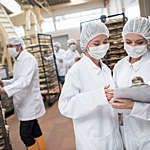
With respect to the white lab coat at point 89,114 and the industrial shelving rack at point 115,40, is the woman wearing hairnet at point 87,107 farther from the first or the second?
the industrial shelving rack at point 115,40

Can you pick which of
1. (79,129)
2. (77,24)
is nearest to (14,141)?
(79,129)

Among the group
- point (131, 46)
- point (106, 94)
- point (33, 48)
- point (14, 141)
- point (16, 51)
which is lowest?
point (14, 141)

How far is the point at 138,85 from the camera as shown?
32.4 inches

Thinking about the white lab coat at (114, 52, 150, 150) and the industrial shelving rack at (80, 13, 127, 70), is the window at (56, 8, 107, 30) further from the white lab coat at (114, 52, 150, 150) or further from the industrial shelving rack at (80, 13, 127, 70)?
the white lab coat at (114, 52, 150, 150)

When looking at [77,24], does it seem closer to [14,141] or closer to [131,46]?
[14,141]

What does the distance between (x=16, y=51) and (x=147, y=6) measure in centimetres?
201

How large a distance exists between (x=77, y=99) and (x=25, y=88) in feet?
3.95

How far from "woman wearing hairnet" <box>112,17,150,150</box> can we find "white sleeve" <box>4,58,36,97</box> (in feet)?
3.82

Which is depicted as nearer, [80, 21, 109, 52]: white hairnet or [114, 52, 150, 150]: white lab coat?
[114, 52, 150, 150]: white lab coat

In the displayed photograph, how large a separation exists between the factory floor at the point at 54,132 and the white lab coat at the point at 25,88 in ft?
2.55

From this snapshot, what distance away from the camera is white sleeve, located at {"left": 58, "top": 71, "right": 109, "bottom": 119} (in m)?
0.96

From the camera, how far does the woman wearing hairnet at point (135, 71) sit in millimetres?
1007

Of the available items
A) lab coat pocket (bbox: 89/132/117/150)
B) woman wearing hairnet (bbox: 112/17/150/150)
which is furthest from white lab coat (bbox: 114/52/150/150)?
lab coat pocket (bbox: 89/132/117/150)

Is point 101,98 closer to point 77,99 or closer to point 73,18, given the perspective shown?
point 77,99
